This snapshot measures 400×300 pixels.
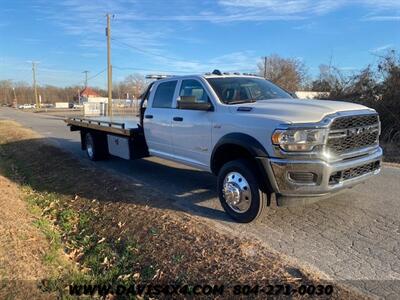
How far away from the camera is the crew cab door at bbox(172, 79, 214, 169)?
6105 millimetres

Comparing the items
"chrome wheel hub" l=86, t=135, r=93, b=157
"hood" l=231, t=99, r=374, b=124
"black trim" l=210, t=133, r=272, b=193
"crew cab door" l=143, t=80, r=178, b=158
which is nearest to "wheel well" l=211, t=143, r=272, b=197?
"black trim" l=210, t=133, r=272, b=193

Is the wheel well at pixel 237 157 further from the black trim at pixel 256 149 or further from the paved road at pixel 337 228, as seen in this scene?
the paved road at pixel 337 228

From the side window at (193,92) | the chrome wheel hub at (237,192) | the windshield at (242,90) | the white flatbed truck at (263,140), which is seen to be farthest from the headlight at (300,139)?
the side window at (193,92)

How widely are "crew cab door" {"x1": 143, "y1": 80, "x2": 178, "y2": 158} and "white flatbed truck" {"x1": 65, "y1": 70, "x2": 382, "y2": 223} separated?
4 cm

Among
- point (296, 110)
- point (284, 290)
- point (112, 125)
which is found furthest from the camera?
point (112, 125)

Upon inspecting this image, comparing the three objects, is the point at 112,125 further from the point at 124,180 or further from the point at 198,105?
the point at 198,105

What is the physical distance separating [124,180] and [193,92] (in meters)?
2.67

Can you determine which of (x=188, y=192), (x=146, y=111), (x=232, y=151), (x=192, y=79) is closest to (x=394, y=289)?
(x=232, y=151)

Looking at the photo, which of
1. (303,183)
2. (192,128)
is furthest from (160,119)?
(303,183)

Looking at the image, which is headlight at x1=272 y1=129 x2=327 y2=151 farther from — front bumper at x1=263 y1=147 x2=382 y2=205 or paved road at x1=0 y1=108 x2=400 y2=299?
paved road at x1=0 y1=108 x2=400 y2=299

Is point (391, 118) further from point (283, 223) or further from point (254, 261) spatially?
point (254, 261)

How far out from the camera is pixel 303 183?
4.74m

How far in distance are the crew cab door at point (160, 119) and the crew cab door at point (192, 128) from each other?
23cm

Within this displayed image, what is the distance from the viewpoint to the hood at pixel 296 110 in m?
4.74
